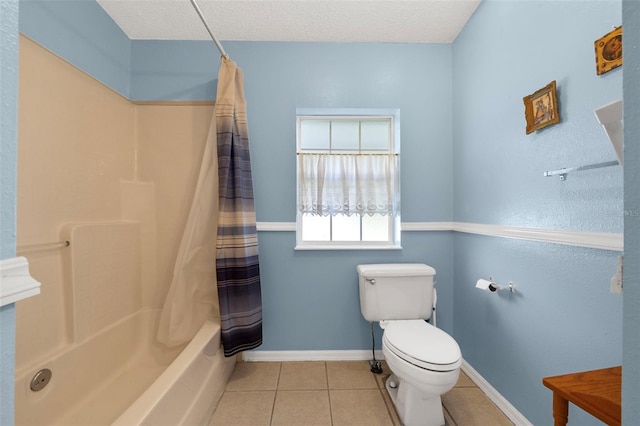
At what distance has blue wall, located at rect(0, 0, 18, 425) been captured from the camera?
41 centimetres

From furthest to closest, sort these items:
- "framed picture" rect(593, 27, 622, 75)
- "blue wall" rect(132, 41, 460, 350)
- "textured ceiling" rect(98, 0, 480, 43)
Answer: "blue wall" rect(132, 41, 460, 350), "textured ceiling" rect(98, 0, 480, 43), "framed picture" rect(593, 27, 622, 75)

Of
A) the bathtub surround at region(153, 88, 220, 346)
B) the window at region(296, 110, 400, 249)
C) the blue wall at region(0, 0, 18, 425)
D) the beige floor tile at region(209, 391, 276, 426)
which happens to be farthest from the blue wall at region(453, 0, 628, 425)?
→ the bathtub surround at region(153, 88, 220, 346)

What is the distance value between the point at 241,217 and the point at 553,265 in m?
1.62

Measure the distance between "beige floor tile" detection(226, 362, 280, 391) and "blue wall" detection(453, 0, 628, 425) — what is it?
1324 mm

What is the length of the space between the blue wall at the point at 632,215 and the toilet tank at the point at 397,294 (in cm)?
130

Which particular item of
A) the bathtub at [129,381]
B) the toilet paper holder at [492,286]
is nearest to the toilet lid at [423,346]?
the toilet paper holder at [492,286]

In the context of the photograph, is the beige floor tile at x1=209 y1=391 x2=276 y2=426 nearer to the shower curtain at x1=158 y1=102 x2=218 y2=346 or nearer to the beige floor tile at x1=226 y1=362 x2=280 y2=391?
the beige floor tile at x1=226 y1=362 x2=280 y2=391

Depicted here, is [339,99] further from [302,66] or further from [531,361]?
[531,361]

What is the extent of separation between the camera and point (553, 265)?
3.61 feet

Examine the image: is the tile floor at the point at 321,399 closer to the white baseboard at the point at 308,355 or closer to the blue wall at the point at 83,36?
the white baseboard at the point at 308,355

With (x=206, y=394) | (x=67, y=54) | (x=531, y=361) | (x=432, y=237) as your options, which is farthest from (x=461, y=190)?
(x=67, y=54)

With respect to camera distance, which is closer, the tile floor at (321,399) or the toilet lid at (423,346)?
the toilet lid at (423,346)

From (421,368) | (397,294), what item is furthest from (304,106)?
(421,368)

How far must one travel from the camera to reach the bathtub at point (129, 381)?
104cm
